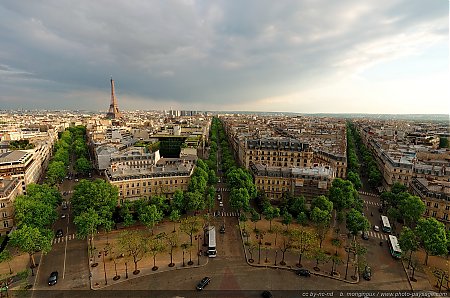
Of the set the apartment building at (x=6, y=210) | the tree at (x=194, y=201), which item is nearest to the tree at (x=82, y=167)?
the apartment building at (x=6, y=210)

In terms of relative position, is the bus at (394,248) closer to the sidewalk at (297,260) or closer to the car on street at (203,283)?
the sidewalk at (297,260)

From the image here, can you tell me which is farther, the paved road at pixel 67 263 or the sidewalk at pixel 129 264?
the sidewalk at pixel 129 264

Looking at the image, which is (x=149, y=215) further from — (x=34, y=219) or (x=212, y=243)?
(x=34, y=219)

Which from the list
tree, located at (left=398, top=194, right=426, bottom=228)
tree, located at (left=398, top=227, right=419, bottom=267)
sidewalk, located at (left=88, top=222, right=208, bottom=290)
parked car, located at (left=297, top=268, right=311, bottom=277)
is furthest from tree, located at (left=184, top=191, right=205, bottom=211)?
tree, located at (left=398, top=194, right=426, bottom=228)

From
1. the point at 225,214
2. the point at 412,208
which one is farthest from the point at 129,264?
the point at 412,208

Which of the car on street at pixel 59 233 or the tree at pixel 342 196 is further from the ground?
the tree at pixel 342 196

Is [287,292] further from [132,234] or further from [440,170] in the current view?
[440,170]
